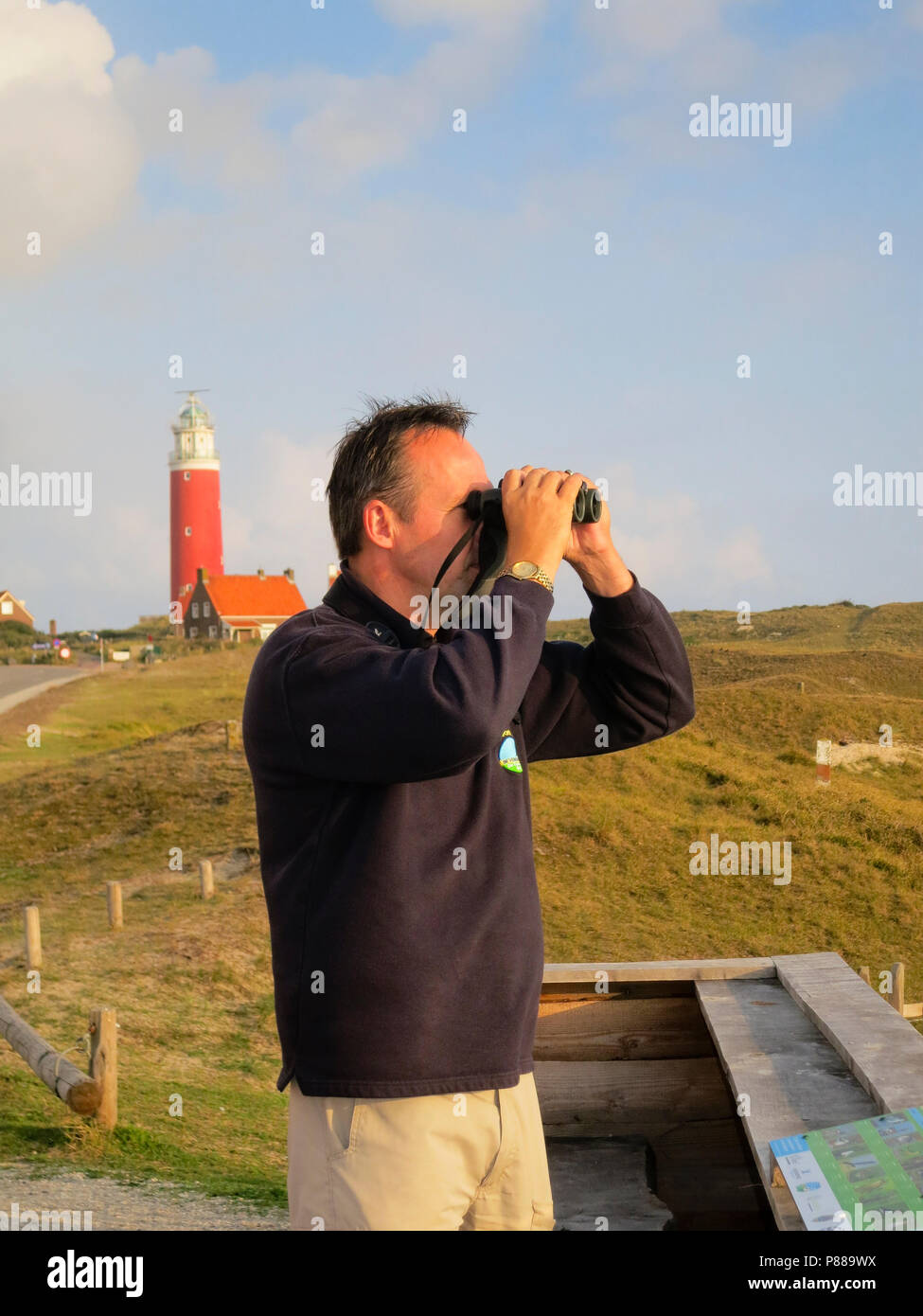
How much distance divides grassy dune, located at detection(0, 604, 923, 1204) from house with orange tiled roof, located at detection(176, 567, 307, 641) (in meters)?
31.5

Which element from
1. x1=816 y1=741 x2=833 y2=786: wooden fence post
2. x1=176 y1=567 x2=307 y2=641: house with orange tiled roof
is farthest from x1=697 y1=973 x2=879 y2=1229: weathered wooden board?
x1=176 y1=567 x2=307 y2=641: house with orange tiled roof

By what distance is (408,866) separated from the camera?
1912mm

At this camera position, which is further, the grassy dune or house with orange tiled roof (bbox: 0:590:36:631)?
house with orange tiled roof (bbox: 0:590:36:631)

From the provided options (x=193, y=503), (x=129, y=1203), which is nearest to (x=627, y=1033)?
(x=129, y=1203)

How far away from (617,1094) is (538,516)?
2.79m

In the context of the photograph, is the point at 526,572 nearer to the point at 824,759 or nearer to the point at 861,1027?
the point at 861,1027

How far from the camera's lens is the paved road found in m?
38.9

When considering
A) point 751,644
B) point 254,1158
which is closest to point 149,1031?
point 254,1158

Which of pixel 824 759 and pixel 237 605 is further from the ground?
pixel 237 605

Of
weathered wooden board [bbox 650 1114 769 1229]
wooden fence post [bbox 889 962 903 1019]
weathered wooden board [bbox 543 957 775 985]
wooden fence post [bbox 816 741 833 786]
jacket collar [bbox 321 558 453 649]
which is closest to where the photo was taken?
jacket collar [bbox 321 558 453 649]

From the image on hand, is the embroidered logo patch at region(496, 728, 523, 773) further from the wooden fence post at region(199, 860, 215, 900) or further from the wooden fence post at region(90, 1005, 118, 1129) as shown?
the wooden fence post at region(199, 860, 215, 900)

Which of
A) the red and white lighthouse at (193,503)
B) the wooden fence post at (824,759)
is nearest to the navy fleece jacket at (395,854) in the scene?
the wooden fence post at (824,759)

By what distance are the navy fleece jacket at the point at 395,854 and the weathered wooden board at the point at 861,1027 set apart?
3.33 feet

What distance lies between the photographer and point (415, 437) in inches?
84.5
